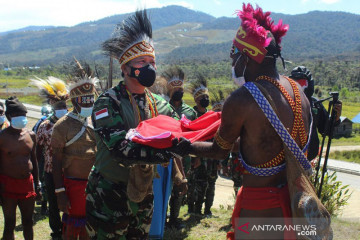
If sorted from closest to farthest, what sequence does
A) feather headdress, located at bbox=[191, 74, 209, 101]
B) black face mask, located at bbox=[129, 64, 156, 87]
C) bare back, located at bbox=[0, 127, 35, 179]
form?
black face mask, located at bbox=[129, 64, 156, 87]
bare back, located at bbox=[0, 127, 35, 179]
feather headdress, located at bbox=[191, 74, 209, 101]

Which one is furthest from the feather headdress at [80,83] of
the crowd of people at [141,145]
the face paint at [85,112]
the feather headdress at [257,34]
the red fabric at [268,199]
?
the red fabric at [268,199]

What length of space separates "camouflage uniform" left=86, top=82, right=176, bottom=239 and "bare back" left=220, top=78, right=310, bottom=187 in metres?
1.04

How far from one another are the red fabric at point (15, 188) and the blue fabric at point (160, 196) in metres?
2.27

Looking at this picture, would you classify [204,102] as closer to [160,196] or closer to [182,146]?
[160,196]

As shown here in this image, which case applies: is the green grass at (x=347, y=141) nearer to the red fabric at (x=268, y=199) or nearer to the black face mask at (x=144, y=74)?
the black face mask at (x=144, y=74)

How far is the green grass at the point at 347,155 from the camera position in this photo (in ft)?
81.7

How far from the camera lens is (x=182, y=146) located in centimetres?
327

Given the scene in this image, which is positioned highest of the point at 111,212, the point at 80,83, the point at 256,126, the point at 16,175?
the point at 256,126

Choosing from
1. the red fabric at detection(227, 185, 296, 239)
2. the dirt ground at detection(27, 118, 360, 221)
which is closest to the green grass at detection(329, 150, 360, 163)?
the dirt ground at detection(27, 118, 360, 221)

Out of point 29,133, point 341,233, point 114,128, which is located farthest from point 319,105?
point 29,133

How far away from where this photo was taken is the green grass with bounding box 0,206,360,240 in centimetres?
653

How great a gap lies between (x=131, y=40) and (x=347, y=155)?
2496 centimetres

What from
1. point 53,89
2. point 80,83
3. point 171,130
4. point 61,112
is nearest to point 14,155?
point 80,83

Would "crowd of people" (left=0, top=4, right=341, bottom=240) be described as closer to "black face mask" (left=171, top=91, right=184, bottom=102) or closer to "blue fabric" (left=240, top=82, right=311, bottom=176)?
"blue fabric" (left=240, top=82, right=311, bottom=176)
